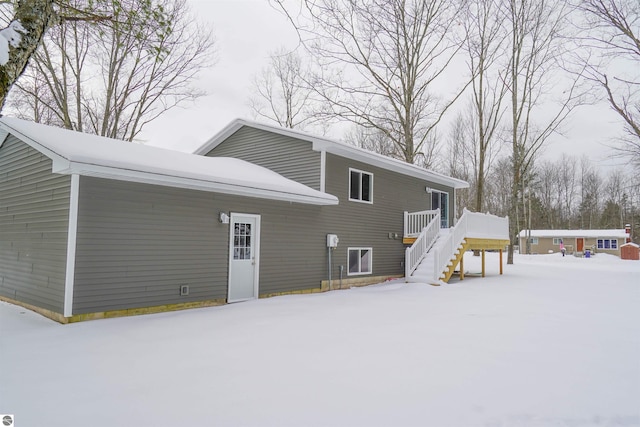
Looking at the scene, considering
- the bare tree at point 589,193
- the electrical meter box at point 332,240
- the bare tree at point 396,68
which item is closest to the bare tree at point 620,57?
the bare tree at point 396,68

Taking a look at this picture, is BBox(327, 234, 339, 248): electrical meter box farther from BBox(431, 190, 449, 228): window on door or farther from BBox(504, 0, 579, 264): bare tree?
BBox(504, 0, 579, 264): bare tree

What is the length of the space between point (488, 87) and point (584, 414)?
21.0 metres

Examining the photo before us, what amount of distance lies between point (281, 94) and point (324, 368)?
2255 centimetres

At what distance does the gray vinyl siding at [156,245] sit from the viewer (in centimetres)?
624

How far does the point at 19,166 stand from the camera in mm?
7508

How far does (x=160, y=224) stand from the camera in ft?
23.2

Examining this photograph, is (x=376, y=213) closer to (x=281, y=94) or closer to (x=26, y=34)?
(x=26, y=34)

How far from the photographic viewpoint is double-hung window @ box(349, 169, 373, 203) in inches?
459

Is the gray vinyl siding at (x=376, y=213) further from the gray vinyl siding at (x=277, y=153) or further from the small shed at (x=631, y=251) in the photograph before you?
the small shed at (x=631, y=251)

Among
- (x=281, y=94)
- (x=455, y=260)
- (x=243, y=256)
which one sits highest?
(x=281, y=94)

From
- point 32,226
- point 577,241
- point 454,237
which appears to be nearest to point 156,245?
point 32,226

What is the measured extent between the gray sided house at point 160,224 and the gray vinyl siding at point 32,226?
0.03 meters

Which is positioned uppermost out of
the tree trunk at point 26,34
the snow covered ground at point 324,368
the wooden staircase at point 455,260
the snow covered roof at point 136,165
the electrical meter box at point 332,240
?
the tree trunk at point 26,34

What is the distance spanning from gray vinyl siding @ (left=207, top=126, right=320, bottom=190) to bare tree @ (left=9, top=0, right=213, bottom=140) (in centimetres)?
588
